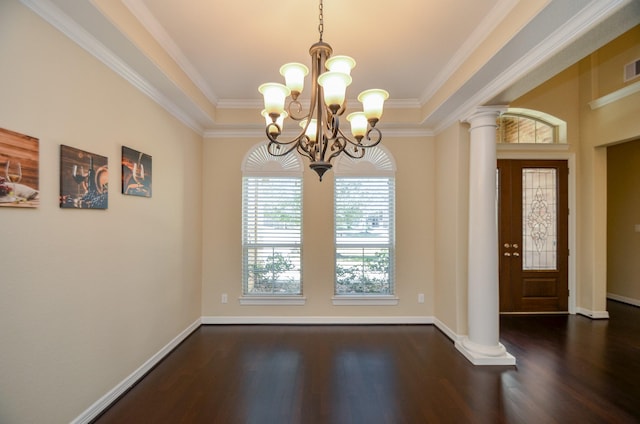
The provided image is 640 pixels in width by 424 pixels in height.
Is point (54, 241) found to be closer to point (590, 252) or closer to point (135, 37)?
point (135, 37)

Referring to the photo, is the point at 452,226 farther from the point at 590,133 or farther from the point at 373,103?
the point at 590,133

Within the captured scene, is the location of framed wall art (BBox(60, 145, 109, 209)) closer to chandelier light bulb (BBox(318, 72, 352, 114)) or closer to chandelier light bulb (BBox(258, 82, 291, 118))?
chandelier light bulb (BBox(258, 82, 291, 118))

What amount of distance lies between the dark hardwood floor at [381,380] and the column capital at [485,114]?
2.49 meters

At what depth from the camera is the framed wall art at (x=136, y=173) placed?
2461mm

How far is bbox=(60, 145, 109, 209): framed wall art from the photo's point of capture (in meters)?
1.90

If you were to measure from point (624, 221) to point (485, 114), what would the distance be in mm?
4345

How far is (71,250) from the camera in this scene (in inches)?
76.6

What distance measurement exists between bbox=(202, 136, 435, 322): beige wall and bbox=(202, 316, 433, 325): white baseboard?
5 cm

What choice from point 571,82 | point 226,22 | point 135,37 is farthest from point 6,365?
point 571,82

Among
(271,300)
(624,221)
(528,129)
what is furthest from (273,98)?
(624,221)

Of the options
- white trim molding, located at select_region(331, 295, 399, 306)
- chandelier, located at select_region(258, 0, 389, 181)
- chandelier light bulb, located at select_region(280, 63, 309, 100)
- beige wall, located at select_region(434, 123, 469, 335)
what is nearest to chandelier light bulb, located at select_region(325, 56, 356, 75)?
chandelier, located at select_region(258, 0, 389, 181)

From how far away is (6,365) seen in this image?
1.55m

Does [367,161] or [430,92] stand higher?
[430,92]

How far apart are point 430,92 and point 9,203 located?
3.82m
